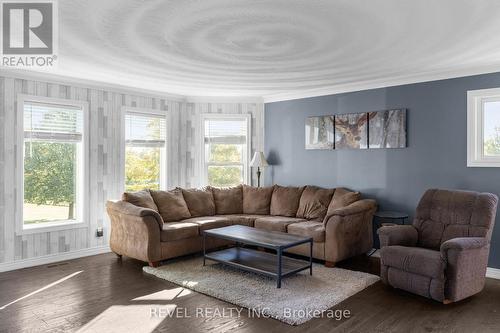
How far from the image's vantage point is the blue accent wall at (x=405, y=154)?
4594 mm

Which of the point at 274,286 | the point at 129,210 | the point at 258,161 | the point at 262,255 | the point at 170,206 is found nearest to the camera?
the point at 274,286

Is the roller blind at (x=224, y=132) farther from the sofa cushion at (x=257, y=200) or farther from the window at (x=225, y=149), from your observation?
the sofa cushion at (x=257, y=200)

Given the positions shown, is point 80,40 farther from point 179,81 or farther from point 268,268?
point 268,268

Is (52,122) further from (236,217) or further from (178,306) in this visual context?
(178,306)

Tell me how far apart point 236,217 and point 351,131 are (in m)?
2.08

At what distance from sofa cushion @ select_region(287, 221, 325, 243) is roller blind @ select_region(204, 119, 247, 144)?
218cm

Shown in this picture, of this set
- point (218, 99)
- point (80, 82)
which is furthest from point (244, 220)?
point (80, 82)

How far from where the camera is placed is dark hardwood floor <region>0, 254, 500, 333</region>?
9.97 ft

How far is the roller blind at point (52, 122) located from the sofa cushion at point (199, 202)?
173cm

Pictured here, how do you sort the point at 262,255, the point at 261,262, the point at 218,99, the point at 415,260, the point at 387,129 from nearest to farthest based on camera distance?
the point at 415,260, the point at 261,262, the point at 262,255, the point at 387,129, the point at 218,99

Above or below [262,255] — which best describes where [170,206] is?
above

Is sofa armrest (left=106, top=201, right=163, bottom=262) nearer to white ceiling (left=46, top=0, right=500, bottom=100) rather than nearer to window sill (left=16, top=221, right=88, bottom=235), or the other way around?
window sill (left=16, top=221, right=88, bottom=235)

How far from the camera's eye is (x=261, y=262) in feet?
14.3

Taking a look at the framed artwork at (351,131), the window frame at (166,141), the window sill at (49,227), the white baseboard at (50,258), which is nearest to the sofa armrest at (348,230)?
the framed artwork at (351,131)
